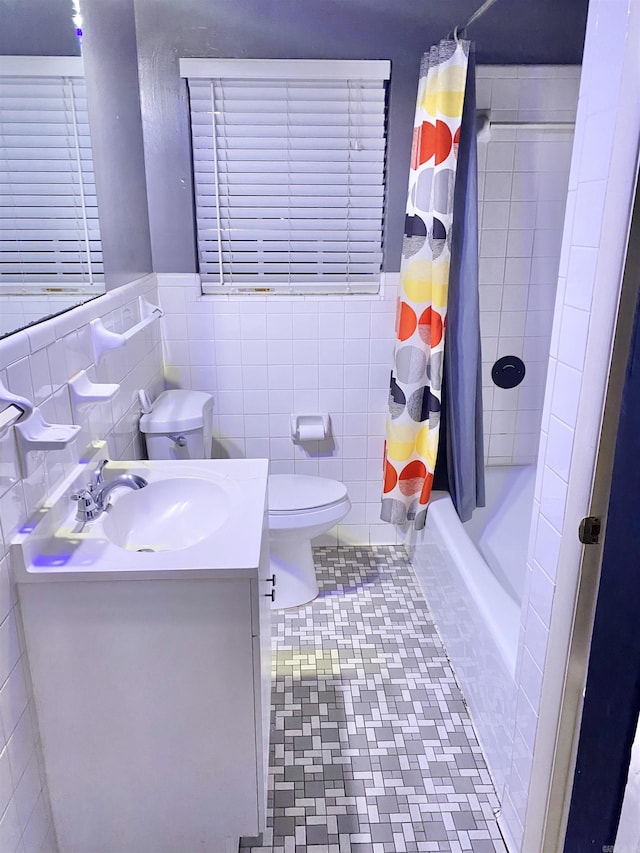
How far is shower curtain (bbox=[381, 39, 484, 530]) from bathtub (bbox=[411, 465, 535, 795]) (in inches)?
6.9

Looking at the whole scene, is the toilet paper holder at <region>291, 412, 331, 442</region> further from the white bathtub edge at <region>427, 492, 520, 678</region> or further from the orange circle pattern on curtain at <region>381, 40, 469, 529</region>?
the white bathtub edge at <region>427, 492, 520, 678</region>

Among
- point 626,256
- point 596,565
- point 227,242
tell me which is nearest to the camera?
point 626,256

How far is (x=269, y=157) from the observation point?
2525mm

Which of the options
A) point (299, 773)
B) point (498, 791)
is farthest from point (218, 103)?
point (498, 791)

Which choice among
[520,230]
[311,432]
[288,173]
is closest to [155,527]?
[311,432]

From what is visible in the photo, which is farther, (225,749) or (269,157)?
(269,157)

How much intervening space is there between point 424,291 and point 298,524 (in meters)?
0.98

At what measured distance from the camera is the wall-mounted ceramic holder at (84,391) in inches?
59.0

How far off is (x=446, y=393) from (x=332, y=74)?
1304mm

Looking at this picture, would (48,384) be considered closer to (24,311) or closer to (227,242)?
(24,311)

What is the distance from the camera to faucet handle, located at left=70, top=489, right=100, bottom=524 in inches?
54.7

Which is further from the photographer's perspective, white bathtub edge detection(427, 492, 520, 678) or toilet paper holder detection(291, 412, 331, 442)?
toilet paper holder detection(291, 412, 331, 442)

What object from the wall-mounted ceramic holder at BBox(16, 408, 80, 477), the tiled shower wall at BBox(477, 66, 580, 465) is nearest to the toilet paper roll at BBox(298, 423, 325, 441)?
the tiled shower wall at BBox(477, 66, 580, 465)

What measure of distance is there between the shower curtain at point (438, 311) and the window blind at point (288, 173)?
1.10 feet
